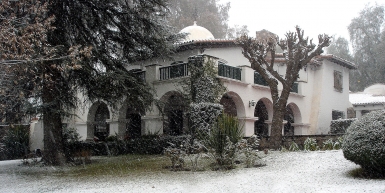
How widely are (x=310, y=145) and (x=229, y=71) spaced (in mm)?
6305

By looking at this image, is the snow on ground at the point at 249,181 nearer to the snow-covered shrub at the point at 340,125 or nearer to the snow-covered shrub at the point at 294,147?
the snow-covered shrub at the point at 294,147

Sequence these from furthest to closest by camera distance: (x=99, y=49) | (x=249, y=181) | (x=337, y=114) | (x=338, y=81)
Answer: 1. (x=337, y=114)
2. (x=338, y=81)
3. (x=99, y=49)
4. (x=249, y=181)

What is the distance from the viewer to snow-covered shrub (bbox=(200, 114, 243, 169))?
10906 mm

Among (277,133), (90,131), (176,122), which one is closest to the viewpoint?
(277,133)

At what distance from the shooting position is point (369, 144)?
8242 millimetres

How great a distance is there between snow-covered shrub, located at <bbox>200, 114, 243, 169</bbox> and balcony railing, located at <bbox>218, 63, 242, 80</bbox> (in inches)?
266

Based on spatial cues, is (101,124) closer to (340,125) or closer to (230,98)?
(230,98)

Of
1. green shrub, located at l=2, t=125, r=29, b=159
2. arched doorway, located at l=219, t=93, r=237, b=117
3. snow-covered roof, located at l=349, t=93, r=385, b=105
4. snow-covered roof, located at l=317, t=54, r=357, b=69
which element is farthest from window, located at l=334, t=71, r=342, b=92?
green shrub, located at l=2, t=125, r=29, b=159

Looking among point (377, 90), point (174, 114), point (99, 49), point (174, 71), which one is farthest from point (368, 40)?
point (99, 49)

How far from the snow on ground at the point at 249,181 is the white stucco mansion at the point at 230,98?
5.53m

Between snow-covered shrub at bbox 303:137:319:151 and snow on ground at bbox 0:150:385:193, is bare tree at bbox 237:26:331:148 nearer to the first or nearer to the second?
snow-covered shrub at bbox 303:137:319:151

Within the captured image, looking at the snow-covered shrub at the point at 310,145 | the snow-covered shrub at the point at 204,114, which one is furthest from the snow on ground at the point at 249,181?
the snow-covered shrub at the point at 204,114

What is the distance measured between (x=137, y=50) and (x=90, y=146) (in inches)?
264

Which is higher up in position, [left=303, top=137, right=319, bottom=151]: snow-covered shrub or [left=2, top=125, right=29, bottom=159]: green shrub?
[left=303, top=137, right=319, bottom=151]: snow-covered shrub
